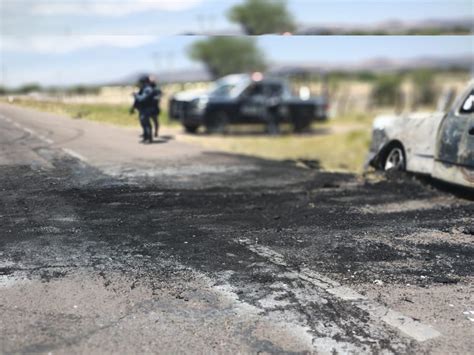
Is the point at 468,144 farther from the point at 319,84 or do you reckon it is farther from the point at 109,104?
the point at 319,84

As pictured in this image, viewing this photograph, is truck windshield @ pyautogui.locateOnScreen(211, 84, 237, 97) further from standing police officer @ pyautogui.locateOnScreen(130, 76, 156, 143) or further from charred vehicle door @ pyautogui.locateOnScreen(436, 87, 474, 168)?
standing police officer @ pyautogui.locateOnScreen(130, 76, 156, 143)

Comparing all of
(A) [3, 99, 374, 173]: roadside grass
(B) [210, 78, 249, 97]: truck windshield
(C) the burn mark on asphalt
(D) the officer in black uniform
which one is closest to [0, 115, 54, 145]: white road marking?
(C) the burn mark on asphalt

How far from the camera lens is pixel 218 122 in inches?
683

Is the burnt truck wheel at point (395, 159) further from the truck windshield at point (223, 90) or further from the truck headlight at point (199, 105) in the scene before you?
the truck windshield at point (223, 90)

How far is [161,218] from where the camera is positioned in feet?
16.3

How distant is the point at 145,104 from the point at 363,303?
336 cm

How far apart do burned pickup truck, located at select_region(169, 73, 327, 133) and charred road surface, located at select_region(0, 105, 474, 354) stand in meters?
10.2

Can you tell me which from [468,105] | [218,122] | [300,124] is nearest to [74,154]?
[468,105]

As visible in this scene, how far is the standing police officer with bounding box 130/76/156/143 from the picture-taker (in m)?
5.66

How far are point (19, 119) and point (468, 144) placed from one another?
5393 mm

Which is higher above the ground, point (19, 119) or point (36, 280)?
point (19, 119)

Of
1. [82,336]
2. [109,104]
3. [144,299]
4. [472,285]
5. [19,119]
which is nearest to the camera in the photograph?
[82,336]

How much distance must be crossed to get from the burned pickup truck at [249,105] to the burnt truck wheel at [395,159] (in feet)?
26.6

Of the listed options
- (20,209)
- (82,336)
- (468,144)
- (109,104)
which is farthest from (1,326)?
(468,144)
